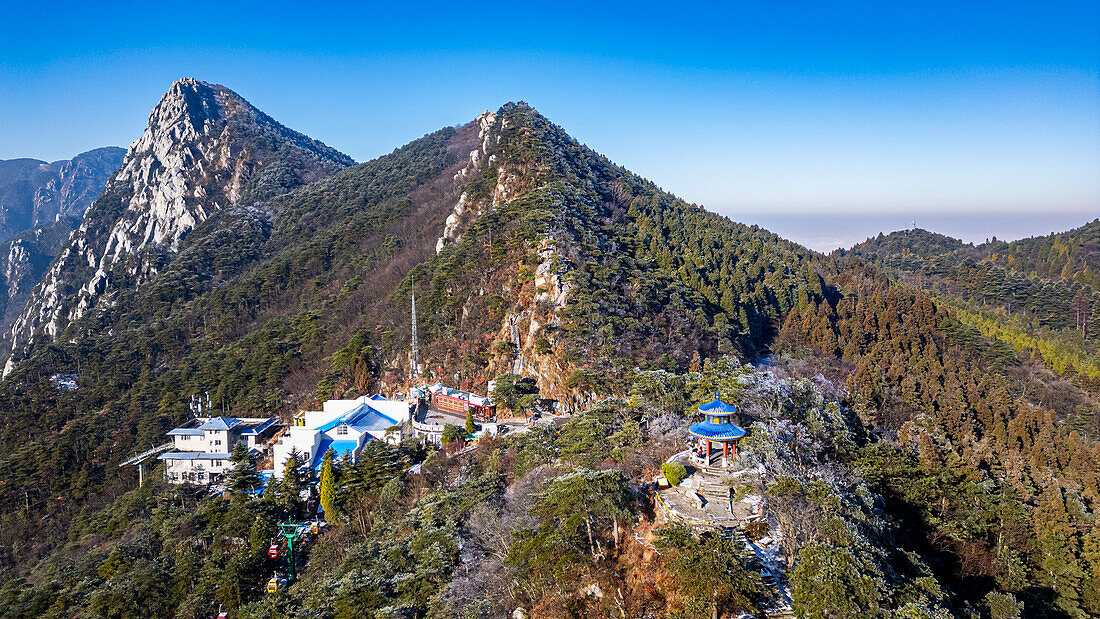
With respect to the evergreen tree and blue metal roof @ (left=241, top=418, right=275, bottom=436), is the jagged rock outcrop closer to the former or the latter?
blue metal roof @ (left=241, top=418, right=275, bottom=436)

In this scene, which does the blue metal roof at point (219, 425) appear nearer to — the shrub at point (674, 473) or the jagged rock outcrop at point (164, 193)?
the shrub at point (674, 473)

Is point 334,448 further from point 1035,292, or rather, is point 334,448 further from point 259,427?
point 1035,292

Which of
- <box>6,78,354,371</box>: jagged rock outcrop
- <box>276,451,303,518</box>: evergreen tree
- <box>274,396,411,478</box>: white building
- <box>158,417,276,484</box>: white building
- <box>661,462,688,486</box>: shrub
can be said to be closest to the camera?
<box>661,462,688,486</box>: shrub

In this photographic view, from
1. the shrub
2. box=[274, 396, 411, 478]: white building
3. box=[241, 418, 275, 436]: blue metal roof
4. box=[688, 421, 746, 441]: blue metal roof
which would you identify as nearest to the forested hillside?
box=[688, 421, 746, 441]: blue metal roof

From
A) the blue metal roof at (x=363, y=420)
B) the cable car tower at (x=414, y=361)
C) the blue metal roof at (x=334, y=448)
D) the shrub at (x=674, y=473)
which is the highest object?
the cable car tower at (x=414, y=361)

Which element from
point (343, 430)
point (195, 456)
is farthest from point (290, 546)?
point (195, 456)

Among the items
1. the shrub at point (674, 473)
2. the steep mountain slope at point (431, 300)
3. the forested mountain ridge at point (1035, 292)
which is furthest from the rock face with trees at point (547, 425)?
the forested mountain ridge at point (1035, 292)
